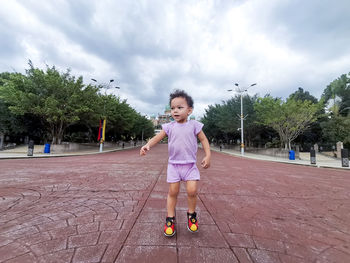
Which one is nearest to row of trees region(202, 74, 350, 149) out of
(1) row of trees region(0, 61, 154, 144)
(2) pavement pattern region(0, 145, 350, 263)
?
(2) pavement pattern region(0, 145, 350, 263)

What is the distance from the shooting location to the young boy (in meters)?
2.01

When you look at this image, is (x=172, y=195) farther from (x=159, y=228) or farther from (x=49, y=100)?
(x=49, y=100)

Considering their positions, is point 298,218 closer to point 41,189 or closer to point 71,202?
point 71,202

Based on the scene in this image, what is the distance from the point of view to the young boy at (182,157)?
6.61ft

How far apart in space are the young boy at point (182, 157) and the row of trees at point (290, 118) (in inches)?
726

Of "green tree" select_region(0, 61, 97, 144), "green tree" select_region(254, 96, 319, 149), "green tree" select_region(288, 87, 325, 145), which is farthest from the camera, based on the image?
"green tree" select_region(288, 87, 325, 145)

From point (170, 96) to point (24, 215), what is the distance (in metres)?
2.88

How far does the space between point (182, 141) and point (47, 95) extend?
21311mm

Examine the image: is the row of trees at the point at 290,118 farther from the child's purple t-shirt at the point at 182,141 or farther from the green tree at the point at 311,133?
the child's purple t-shirt at the point at 182,141

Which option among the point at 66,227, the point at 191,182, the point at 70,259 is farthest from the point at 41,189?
the point at 191,182

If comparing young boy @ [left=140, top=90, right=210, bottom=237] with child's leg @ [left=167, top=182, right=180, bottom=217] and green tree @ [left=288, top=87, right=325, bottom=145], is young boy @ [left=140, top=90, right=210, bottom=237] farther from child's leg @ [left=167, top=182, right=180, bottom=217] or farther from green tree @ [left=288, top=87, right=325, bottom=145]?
green tree @ [left=288, top=87, right=325, bottom=145]

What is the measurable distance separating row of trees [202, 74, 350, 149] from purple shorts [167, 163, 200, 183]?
1855 cm

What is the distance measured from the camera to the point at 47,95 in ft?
57.5

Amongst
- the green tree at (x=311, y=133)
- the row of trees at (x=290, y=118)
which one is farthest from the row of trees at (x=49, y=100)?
the green tree at (x=311, y=133)
